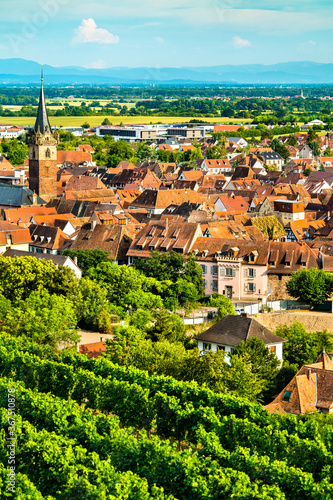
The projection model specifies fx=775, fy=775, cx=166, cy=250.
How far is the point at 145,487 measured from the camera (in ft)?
78.1

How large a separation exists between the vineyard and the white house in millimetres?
11783

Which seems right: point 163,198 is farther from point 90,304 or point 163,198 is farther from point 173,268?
point 90,304

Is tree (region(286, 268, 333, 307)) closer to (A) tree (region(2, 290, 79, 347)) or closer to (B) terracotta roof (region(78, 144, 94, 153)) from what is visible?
(A) tree (region(2, 290, 79, 347))

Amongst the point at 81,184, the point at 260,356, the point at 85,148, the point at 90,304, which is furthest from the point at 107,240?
the point at 85,148

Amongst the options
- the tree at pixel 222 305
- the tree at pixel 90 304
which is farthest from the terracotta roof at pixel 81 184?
the tree at pixel 90 304

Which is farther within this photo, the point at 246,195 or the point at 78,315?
Answer: the point at 246,195

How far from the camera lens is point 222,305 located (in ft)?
184

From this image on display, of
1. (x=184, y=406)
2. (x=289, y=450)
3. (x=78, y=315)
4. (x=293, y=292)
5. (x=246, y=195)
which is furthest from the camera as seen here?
(x=246, y=195)

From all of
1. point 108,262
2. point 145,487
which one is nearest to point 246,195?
point 108,262

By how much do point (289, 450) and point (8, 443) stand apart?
1002 cm

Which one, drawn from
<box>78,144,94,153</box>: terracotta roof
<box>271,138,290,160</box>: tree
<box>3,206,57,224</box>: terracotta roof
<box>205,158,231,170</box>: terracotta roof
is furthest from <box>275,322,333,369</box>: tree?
<box>271,138,290,160</box>: tree

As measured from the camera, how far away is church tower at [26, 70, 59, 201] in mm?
97250

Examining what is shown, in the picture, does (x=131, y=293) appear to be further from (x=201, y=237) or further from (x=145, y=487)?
(x=145, y=487)

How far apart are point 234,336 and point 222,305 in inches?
373
